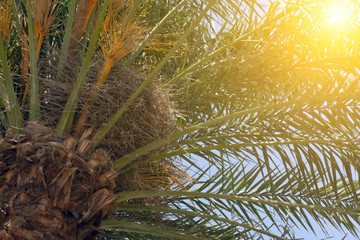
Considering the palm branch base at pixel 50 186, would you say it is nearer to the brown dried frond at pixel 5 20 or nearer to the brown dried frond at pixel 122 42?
the brown dried frond at pixel 122 42

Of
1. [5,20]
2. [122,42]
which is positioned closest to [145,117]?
[122,42]

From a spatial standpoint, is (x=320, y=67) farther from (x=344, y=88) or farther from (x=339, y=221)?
(x=339, y=221)

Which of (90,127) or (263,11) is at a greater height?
(263,11)

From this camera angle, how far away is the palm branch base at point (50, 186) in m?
2.96

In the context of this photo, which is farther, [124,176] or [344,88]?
[124,176]

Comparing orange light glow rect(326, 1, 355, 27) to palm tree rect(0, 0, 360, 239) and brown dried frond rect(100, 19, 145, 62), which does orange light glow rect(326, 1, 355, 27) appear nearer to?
palm tree rect(0, 0, 360, 239)

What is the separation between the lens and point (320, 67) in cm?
333

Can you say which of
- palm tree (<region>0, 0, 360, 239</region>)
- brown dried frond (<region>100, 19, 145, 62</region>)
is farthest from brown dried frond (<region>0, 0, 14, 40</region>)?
brown dried frond (<region>100, 19, 145, 62</region>)

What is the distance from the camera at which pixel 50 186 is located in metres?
3.03

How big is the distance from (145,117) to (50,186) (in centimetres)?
83

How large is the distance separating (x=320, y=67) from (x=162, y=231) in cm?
157

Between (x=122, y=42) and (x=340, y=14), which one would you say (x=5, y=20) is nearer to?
(x=122, y=42)

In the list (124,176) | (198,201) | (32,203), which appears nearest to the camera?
(32,203)

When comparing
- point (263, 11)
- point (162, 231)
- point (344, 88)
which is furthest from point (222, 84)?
point (162, 231)
